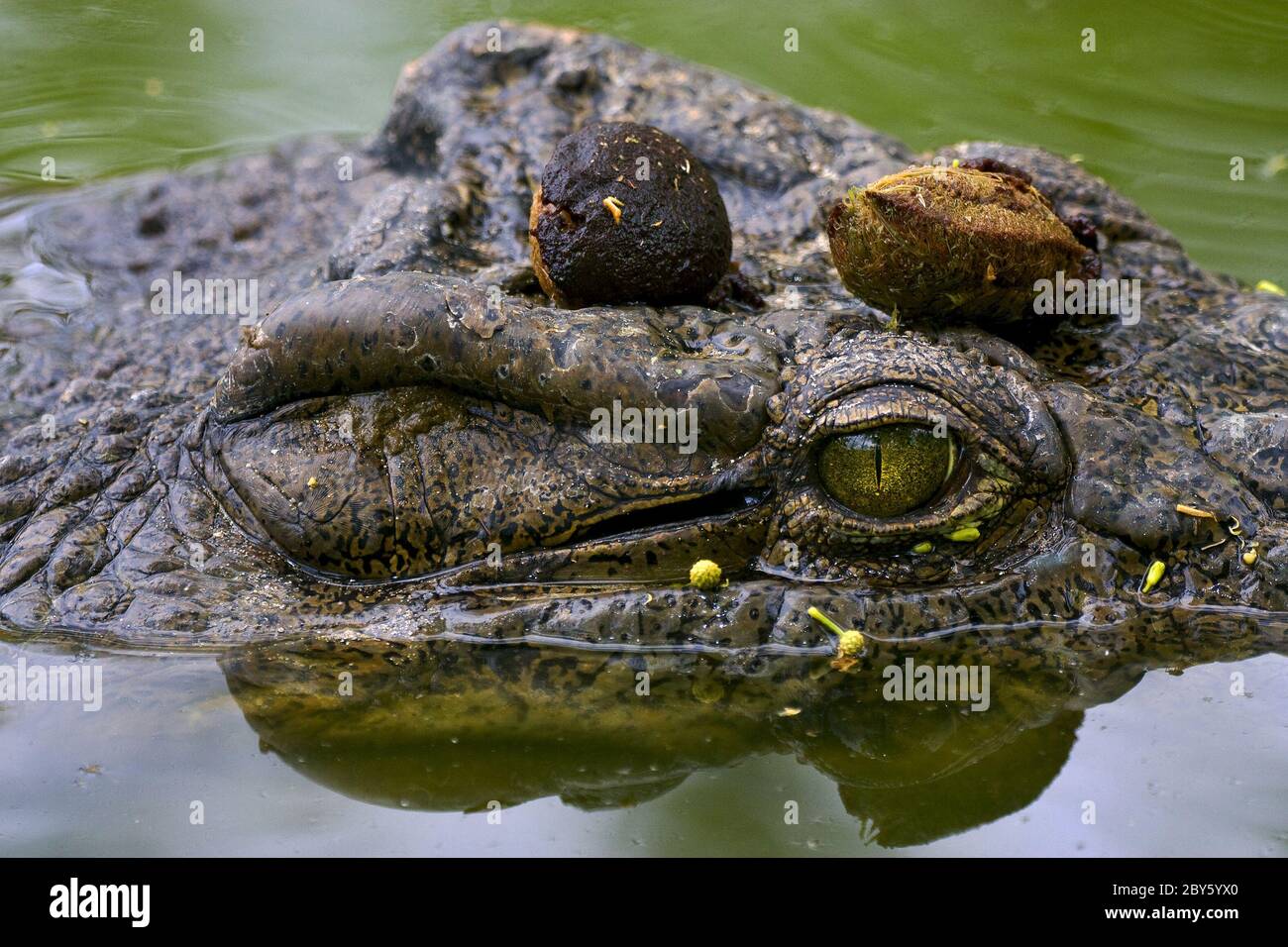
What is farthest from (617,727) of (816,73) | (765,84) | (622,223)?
(816,73)

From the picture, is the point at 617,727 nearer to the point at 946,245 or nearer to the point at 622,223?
the point at 622,223

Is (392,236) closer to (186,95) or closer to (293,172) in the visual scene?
(293,172)

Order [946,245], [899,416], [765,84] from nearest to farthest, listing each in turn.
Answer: [899,416] < [946,245] < [765,84]

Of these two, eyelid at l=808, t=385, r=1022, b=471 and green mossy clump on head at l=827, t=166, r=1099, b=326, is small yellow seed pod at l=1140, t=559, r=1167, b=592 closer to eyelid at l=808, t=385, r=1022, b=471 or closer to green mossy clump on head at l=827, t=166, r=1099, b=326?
eyelid at l=808, t=385, r=1022, b=471

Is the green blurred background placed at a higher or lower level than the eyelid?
higher

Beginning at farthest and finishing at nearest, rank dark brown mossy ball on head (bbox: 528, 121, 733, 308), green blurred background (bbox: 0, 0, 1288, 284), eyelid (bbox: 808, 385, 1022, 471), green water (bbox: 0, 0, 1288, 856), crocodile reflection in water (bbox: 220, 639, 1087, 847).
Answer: green blurred background (bbox: 0, 0, 1288, 284)
dark brown mossy ball on head (bbox: 528, 121, 733, 308)
eyelid (bbox: 808, 385, 1022, 471)
crocodile reflection in water (bbox: 220, 639, 1087, 847)
green water (bbox: 0, 0, 1288, 856)

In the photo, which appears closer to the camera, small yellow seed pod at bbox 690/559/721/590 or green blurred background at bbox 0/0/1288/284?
small yellow seed pod at bbox 690/559/721/590

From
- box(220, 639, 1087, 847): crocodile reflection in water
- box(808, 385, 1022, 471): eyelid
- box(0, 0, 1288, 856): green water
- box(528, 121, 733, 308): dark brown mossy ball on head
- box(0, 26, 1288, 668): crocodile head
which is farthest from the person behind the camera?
box(528, 121, 733, 308): dark brown mossy ball on head

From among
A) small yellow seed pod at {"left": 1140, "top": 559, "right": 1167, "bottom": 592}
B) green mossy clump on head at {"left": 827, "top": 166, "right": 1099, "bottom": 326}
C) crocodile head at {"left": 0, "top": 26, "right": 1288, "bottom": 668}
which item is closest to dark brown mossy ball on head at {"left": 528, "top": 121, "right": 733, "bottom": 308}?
crocodile head at {"left": 0, "top": 26, "right": 1288, "bottom": 668}
